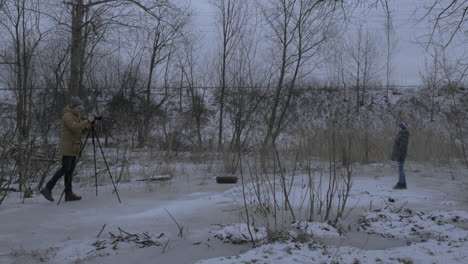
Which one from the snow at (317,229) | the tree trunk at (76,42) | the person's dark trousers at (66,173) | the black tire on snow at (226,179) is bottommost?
the snow at (317,229)

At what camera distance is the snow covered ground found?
3123 millimetres

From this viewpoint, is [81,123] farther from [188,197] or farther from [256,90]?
[256,90]

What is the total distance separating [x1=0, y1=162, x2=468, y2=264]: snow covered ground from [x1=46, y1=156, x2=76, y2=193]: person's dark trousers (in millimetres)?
277

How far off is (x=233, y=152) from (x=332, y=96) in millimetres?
27448

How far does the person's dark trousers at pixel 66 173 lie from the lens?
5.42 meters

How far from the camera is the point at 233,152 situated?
8922mm

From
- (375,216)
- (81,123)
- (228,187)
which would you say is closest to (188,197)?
(228,187)

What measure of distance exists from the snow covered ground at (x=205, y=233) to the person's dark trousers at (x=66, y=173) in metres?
0.28

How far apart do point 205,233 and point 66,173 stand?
2.84 meters

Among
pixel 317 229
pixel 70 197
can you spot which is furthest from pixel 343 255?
pixel 70 197

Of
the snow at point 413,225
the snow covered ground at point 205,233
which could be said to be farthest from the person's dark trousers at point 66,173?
the snow at point 413,225

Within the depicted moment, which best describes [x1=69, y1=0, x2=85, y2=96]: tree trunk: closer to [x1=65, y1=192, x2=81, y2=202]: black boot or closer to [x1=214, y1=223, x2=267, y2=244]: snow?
[x1=65, y1=192, x2=81, y2=202]: black boot

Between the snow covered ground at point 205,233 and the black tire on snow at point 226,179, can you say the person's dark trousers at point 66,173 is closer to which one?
the snow covered ground at point 205,233

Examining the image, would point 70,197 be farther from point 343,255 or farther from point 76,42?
point 76,42
